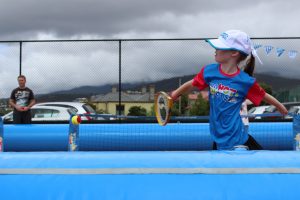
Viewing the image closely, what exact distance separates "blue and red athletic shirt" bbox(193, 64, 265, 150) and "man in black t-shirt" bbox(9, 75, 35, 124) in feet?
21.8

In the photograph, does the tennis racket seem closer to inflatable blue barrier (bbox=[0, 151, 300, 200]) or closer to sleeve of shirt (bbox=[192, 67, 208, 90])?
sleeve of shirt (bbox=[192, 67, 208, 90])

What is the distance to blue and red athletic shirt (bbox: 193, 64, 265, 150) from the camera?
9.68 ft

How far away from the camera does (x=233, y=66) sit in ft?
9.92

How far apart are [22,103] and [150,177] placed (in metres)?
7.49

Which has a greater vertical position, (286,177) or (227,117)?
(227,117)

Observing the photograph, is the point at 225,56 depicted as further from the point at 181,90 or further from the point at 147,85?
the point at 147,85

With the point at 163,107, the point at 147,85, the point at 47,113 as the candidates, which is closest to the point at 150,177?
the point at 163,107

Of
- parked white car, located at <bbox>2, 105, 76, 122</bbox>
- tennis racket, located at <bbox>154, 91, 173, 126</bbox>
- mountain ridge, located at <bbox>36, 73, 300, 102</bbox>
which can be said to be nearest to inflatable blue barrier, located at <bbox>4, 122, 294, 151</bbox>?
tennis racket, located at <bbox>154, 91, 173, 126</bbox>

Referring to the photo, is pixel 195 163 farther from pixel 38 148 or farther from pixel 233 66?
pixel 38 148

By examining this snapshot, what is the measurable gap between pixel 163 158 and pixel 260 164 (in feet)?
1.55

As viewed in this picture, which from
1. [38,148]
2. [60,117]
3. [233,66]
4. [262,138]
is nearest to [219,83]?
[233,66]

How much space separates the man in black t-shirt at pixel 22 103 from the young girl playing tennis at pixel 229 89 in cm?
663

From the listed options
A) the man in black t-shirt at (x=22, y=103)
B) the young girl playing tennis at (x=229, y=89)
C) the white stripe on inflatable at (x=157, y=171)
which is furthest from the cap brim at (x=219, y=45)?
the man in black t-shirt at (x=22, y=103)

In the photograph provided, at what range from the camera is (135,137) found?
668cm
